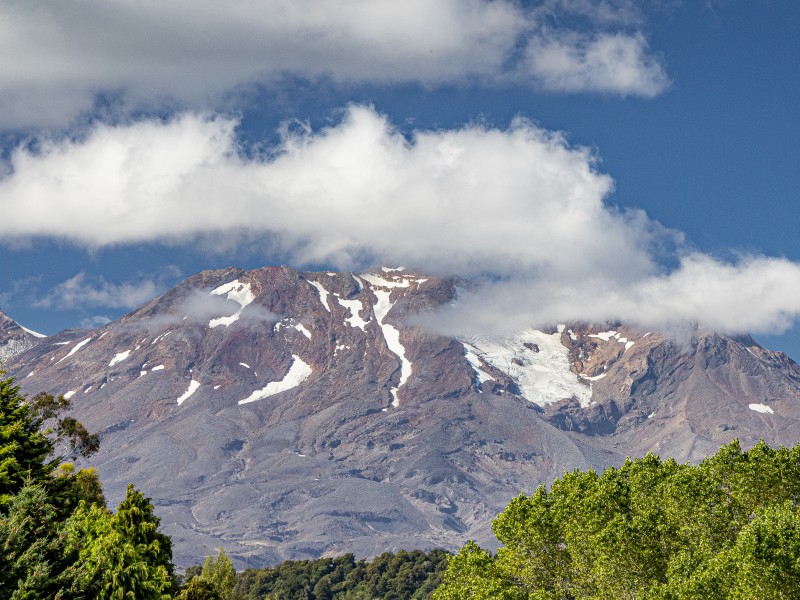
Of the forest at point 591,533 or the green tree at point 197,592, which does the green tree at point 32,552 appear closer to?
the forest at point 591,533

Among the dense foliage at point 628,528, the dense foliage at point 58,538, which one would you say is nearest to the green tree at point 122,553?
the dense foliage at point 58,538

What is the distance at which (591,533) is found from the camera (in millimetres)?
71688

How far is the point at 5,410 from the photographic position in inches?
2584

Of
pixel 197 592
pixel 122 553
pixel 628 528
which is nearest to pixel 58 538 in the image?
pixel 122 553

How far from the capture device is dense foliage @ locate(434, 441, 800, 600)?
2675 inches

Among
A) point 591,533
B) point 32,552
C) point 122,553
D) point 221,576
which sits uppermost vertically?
point 591,533

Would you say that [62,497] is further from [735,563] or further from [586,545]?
[735,563]

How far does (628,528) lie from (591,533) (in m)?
3.75

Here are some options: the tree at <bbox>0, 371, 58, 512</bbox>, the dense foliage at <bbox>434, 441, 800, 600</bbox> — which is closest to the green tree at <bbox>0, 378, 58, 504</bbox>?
the tree at <bbox>0, 371, 58, 512</bbox>

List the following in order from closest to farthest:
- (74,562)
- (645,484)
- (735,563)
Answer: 1. (74,562)
2. (735,563)
3. (645,484)

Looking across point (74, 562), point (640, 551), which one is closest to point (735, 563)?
point (640, 551)

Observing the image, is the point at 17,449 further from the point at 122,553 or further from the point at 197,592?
the point at 197,592

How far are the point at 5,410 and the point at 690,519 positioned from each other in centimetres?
4771

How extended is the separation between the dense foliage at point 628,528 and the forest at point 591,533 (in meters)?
0.09
